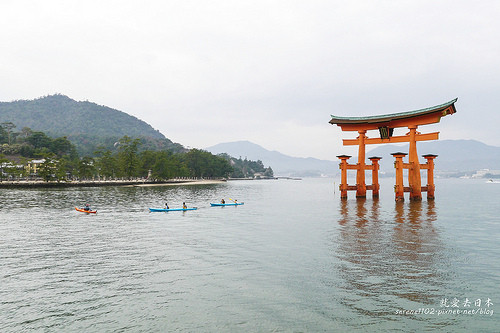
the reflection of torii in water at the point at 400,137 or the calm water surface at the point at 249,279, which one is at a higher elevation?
the reflection of torii in water at the point at 400,137

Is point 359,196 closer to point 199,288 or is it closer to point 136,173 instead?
point 199,288

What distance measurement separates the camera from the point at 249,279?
1338 cm

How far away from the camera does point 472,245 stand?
64.4ft

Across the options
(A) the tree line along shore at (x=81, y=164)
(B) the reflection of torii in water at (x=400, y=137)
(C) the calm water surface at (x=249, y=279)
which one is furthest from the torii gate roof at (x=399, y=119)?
(A) the tree line along shore at (x=81, y=164)

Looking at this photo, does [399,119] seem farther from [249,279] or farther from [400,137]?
[249,279]

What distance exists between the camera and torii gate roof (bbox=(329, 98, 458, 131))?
38156mm

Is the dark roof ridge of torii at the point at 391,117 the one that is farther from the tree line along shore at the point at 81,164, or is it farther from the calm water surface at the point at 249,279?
the tree line along shore at the point at 81,164

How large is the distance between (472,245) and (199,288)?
56.2 ft

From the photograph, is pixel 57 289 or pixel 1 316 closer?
pixel 1 316

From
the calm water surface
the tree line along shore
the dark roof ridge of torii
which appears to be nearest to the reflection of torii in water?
the dark roof ridge of torii

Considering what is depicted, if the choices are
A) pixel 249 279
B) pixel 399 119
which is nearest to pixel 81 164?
pixel 399 119

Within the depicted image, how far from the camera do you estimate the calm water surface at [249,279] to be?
31.6ft

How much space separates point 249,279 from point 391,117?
120ft

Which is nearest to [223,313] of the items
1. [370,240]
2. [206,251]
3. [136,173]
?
[206,251]
